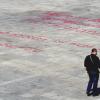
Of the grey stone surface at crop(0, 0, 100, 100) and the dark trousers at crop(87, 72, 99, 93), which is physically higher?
the grey stone surface at crop(0, 0, 100, 100)

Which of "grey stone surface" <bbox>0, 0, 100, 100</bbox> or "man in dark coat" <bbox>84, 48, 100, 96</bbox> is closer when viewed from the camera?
"man in dark coat" <bbox>84, 48, 100, 96</bbox>

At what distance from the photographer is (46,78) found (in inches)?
698

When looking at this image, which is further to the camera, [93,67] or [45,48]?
[45,48]

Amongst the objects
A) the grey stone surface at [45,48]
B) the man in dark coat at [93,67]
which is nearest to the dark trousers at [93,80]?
the man in dark coat at [93,67]

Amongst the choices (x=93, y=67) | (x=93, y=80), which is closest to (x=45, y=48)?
(x=93, y=80)

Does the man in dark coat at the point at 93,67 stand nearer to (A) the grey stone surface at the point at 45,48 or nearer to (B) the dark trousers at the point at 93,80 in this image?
(B) the dark trousers at the point at 93,80

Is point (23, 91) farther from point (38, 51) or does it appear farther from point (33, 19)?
point (33, 19)

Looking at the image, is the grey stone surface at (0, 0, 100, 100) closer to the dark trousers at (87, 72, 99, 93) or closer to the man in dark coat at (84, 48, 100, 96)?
the dark trousers at (87, 72, 99, 93)

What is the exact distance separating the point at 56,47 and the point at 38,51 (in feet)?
4.44

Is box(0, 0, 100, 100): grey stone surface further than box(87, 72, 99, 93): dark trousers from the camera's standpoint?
Yes

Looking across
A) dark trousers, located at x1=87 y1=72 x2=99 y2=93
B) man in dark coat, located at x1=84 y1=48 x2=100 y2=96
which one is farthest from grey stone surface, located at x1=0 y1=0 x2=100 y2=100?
man in dark coat, located at x1=84 y1=48 x2=100 y2=96

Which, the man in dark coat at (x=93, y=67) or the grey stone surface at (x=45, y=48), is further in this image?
the grey stone surface at (x=45, y=48)

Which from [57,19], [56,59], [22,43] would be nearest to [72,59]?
[56,59]

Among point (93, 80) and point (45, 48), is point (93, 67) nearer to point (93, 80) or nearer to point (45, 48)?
point (93, 80)
